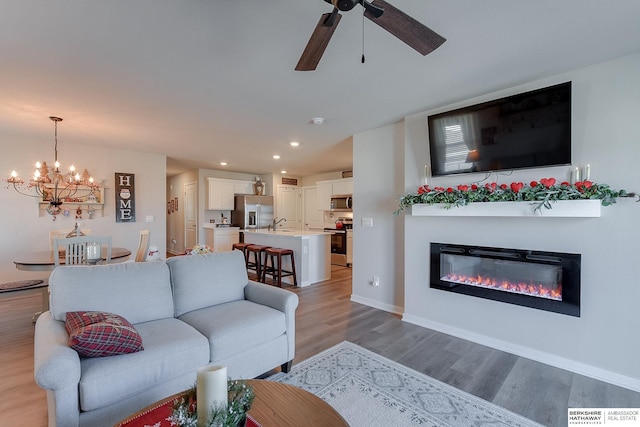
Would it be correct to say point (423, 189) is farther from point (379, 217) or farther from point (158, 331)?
point (158, 331)

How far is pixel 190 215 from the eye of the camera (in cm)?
804

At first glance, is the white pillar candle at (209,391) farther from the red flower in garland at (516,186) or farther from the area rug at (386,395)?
the red flower in garland at (516,186)

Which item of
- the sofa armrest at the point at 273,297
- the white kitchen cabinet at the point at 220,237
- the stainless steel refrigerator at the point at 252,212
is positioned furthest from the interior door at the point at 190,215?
the sofa armrest at the point at 273,297

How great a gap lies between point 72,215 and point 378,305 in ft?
17.1

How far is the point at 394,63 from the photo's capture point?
2.24 meters

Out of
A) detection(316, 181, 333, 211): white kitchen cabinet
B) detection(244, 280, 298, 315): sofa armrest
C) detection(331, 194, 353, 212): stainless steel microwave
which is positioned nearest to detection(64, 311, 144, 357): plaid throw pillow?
detection(244, 280, 298, 315): sofa armrest

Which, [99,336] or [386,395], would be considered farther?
[386,395]

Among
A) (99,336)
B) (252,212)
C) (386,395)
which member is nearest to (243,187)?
(252,212)

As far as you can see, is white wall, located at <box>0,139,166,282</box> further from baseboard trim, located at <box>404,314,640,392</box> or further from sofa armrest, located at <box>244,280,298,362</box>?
baseboard trim, located at <box>404,314,640,392</box>

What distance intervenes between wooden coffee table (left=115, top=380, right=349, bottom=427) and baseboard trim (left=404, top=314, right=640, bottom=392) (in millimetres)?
2302

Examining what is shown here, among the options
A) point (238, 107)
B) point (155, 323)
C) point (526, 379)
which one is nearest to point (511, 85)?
point (526, 379)

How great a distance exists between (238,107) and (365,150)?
1.83 metres

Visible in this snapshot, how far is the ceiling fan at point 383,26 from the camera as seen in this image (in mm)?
1249

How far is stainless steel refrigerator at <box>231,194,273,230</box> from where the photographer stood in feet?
24.6
